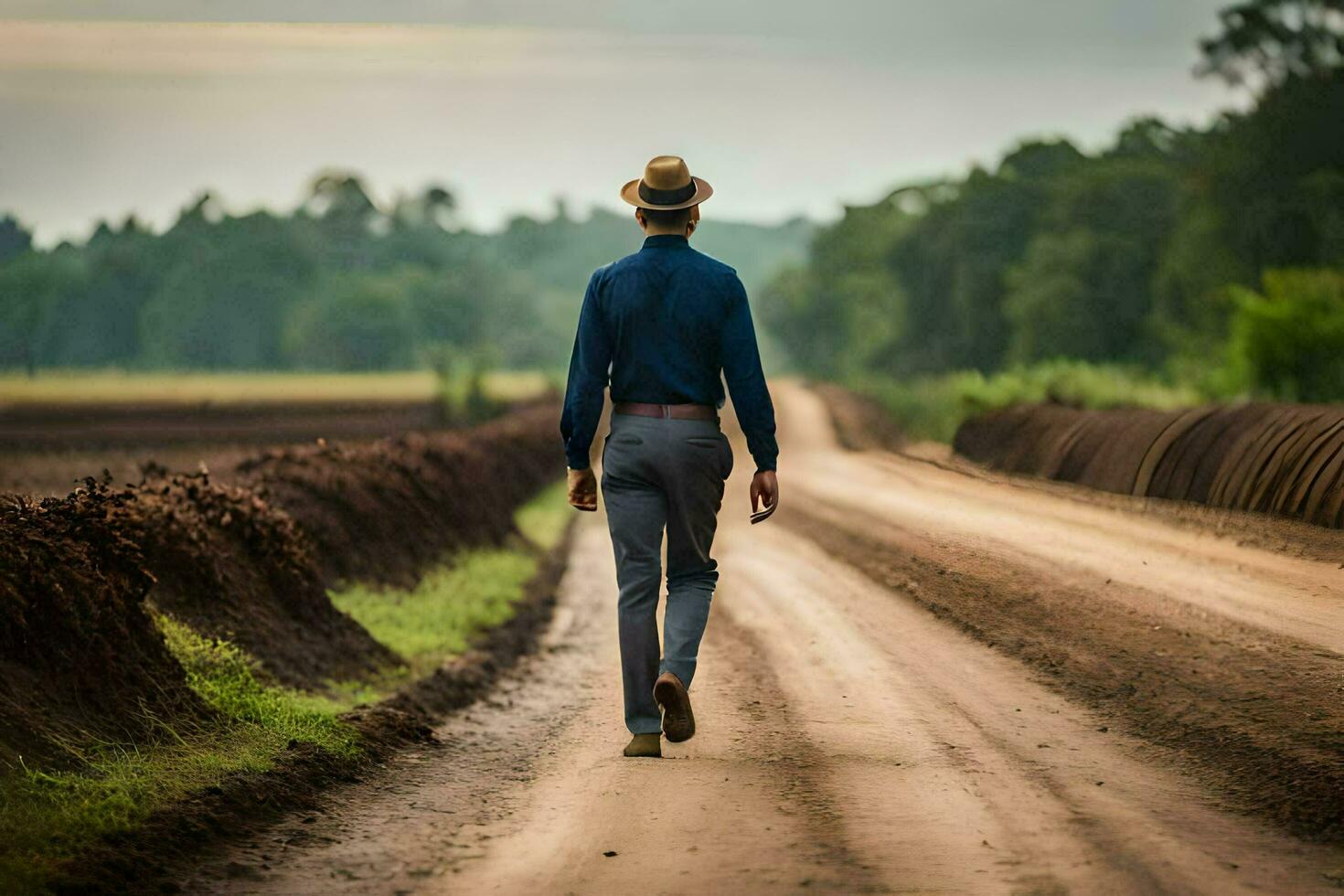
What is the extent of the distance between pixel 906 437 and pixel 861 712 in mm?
10775

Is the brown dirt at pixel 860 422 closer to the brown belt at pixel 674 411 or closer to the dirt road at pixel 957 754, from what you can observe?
the dirt road at pixel 957 754

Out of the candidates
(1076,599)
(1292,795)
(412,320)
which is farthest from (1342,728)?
(412,320)

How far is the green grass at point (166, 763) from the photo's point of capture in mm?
5477

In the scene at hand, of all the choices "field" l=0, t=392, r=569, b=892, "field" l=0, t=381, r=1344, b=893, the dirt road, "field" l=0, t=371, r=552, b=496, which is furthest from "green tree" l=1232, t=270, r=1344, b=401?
the dirt road

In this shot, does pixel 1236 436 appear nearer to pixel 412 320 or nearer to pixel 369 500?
pixel 369 500

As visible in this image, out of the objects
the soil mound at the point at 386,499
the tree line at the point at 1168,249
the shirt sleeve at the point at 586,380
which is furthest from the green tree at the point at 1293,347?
the shirt sleeve at the point at 586,380

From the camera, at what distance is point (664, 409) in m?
6.75

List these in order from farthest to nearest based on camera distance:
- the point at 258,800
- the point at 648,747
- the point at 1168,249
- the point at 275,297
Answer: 1. the point at 275,297
2. the point at 1168,249
3. the point at 648,747
4. the point at 258,800

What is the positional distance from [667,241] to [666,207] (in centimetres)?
15

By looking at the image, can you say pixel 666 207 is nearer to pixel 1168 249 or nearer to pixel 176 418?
pixel 176 418

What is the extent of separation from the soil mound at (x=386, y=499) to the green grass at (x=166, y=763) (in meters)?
4.22

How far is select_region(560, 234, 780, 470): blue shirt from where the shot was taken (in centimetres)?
676

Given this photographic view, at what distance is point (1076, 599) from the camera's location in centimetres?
848


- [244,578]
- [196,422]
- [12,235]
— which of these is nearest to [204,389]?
[196,422]
